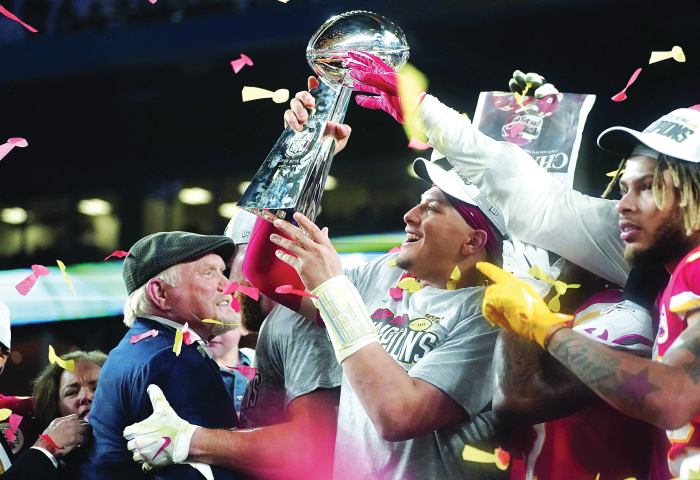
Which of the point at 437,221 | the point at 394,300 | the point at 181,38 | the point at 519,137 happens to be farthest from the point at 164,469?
the point at 181,38

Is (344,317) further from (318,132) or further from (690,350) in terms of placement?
(690,350)

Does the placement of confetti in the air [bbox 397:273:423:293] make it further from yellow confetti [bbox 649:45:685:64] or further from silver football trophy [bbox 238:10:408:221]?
yellow confetti [bbox 649:45:685:64]

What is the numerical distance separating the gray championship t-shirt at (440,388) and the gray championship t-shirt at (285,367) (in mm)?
101

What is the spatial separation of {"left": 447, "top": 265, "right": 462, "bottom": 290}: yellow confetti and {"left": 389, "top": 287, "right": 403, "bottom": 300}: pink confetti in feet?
0.44

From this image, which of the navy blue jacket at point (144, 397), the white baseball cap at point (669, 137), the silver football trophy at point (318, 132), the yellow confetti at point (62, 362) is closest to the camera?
the white baseball cap at point (669, 137)

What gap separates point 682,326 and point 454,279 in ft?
2.29

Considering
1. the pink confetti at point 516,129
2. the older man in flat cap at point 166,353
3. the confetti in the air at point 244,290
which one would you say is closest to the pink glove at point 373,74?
the pink confetti at point 516,129

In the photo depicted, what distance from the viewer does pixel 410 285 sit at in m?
2.20

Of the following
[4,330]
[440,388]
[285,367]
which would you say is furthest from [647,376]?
[4,330]

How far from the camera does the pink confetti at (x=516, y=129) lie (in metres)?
2.23

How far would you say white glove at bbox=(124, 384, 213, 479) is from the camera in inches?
79.0

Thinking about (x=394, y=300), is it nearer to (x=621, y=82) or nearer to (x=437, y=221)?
(x=437, y=221)

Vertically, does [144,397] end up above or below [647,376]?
below

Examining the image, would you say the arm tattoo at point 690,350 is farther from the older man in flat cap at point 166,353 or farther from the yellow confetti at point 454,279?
the older man in flat cap at point 166,353
